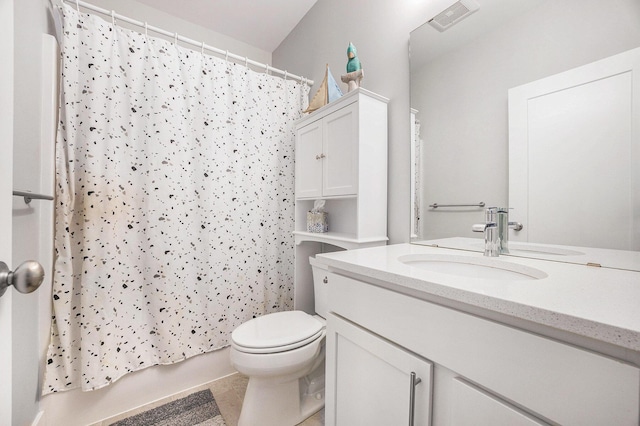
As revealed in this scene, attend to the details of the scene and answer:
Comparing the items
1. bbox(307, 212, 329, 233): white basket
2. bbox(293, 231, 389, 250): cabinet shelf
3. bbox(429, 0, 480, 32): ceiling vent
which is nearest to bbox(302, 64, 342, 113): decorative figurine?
bbox(429, 0, 480, 32): ceiling vent

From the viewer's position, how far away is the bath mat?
1339 mm

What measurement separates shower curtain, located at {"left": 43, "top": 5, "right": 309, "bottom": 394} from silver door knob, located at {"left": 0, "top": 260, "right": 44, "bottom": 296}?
1.08 meters

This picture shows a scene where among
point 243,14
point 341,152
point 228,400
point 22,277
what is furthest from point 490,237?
point 243,14

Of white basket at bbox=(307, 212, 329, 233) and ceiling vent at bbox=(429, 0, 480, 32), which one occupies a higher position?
ceiling vent at bbox=(429, 0, 480, 32)

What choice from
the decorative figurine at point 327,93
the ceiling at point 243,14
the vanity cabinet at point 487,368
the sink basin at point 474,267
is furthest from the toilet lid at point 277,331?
the ceiling at point 243,14

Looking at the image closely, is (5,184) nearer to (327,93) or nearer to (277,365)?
(277,365)

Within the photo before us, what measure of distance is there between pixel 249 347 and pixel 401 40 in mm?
1730

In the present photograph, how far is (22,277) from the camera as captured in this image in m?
0.46

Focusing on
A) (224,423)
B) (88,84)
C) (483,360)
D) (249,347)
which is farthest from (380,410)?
(88,84)

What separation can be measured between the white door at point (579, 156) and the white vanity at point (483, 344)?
158 millimetres

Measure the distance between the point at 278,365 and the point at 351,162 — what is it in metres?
1.04

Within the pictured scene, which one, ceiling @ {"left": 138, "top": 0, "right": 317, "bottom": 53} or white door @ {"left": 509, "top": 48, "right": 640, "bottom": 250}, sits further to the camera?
ceiling @ {"left": 138, "top": 0, "right": 317, "bottom": 53}

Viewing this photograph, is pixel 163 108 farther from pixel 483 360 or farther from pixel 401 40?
pixel 483 360

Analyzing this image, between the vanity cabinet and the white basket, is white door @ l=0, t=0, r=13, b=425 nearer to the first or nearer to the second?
the vanity cabinet
